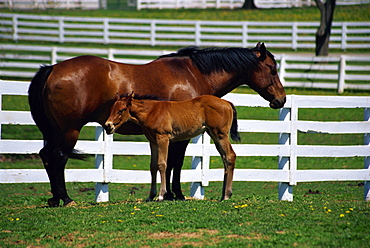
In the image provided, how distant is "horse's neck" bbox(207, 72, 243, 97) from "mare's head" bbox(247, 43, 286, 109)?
285mm

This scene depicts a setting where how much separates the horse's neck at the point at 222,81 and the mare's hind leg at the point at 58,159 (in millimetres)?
2187

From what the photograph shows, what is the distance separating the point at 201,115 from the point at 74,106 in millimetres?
1712

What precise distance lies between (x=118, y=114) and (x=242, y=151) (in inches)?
111

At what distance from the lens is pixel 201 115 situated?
289 inches

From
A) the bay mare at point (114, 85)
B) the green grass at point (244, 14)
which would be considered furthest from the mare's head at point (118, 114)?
the green grass at point (244, 14)

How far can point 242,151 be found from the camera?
9141 millimetres

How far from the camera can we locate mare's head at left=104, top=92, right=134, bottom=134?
6.98 m

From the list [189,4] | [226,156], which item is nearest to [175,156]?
[226,156]

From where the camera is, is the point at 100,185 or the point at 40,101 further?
the point at 100,185

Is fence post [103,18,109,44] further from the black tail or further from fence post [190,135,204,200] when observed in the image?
the black tail

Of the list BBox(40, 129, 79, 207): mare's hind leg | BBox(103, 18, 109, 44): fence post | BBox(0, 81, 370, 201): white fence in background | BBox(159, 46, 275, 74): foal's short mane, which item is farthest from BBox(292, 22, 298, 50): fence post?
BBox(40, 129, 79, 207): mare's hind leg

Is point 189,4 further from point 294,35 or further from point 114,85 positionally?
point 114,85

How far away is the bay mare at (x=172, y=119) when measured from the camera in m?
7.22

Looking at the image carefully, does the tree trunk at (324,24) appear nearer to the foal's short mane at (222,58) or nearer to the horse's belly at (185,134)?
the foal's short mane at (222,58)
